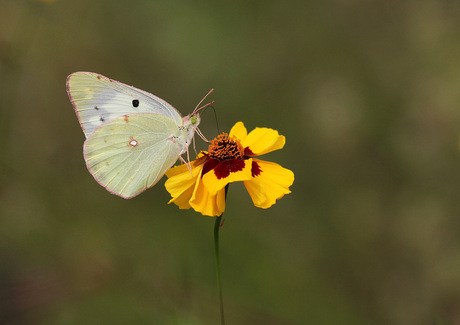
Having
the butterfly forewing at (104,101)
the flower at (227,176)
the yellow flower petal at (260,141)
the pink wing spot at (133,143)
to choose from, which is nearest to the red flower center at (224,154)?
the flower at (227,176)

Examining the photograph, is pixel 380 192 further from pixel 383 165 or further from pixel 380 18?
pixel 380 18

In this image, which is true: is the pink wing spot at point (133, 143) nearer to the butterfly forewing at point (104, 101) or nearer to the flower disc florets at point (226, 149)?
the butterfly forewing at point (104, 101)

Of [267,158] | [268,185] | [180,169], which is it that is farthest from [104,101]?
[267,158]

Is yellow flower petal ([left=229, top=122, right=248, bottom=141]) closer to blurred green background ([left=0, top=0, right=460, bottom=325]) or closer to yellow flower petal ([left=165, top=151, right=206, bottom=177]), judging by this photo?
yellow flower petal ([left=165, top=151, right=206, bottom=177])

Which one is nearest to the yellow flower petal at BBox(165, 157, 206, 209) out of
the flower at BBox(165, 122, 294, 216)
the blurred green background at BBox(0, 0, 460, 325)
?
the flower at BBox(165, 122, 294, 216)

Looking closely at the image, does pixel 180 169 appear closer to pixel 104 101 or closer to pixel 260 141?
pixel 260 141

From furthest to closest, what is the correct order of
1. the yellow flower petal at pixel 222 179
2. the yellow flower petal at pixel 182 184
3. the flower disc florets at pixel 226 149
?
the flower disc florets at pixel 226 149, the yellow flower petal at pixel 182 184, the yellow flower petal at pixel 222 179
